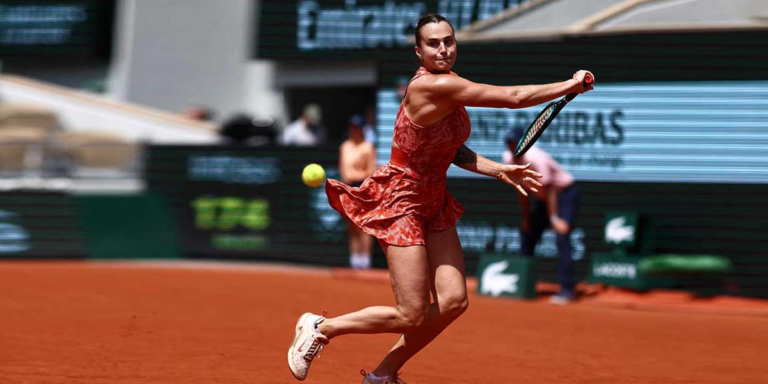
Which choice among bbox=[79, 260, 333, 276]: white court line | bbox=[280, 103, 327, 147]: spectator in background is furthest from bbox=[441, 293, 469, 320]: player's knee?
bbox=[280, 103, 327, 147]: spectator in background

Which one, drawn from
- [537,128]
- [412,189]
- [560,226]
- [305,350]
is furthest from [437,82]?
[560,226]

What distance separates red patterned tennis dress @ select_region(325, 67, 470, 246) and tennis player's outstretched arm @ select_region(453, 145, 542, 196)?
0.22 m

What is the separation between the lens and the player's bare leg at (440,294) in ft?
19.4

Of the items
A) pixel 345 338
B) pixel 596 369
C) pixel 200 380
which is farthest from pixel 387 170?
pixel 345 338

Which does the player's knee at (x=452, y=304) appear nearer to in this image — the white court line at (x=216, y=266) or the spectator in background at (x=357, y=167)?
the spectator in background at (x=357, y=167)

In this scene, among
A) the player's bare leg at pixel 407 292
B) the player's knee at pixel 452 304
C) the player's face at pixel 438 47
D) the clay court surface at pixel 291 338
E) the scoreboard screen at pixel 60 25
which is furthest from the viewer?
the scoreboard screen at pixel 60 25

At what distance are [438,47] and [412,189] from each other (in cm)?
75

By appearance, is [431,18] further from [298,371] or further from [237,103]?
[237,103]

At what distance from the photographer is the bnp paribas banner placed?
1253cm

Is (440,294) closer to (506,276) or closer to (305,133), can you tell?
(506,276)

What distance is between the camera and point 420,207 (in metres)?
5.93

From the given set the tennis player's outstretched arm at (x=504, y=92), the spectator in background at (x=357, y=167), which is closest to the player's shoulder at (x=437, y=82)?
the tennis player's outstretched arm at (x=504, y=92)

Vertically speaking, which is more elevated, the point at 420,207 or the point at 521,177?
the point at 521,177

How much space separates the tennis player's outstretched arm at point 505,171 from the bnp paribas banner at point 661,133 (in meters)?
7.15
